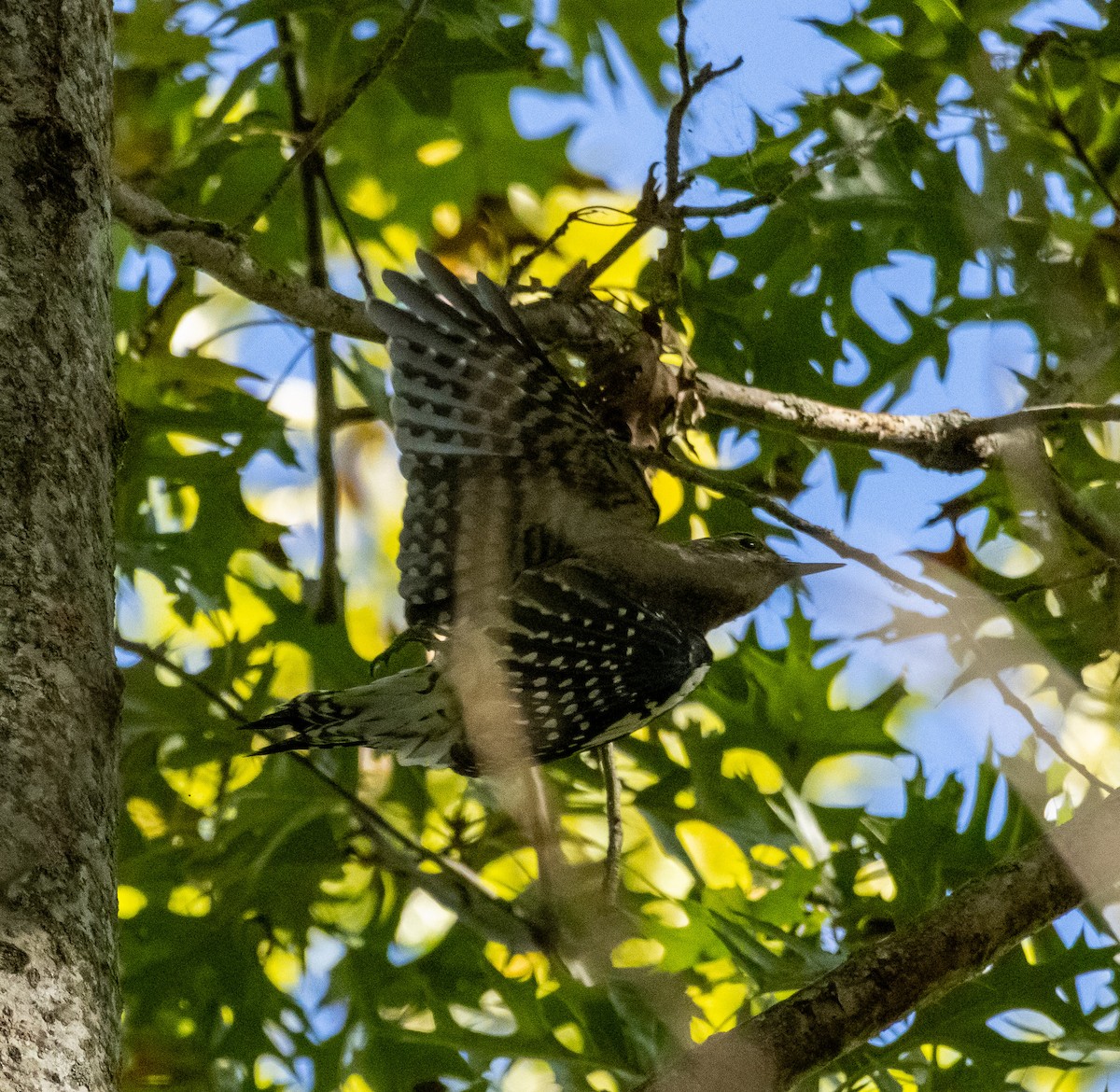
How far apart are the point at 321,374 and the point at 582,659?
107cm

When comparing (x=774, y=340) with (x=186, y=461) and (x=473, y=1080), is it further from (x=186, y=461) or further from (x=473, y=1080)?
(x=473, y=1080)

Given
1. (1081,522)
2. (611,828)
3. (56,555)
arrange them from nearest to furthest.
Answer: (56,555) → (611,828) → (1081,522)

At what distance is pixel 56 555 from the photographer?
1.68 meters

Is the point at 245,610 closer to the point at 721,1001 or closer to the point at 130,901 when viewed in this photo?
the point at 130,901

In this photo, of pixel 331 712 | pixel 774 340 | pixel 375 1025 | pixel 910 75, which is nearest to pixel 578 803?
pixel 375 1025

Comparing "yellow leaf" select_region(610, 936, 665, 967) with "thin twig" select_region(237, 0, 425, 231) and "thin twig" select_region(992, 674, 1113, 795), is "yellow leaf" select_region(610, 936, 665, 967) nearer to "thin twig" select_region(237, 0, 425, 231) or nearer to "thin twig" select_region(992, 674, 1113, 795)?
"thin twig" select_region(992, 674, 1113, 795)

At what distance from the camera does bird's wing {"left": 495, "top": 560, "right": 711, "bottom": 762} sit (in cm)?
280

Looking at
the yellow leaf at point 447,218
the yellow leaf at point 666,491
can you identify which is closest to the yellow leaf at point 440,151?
the yellow leaf at point 447,218

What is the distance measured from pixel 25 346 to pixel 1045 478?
1.99 metres

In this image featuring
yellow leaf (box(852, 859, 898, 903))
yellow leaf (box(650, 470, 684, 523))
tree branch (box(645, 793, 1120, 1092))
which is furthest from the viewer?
yellow leaf (box(650, 470, 684, 523))

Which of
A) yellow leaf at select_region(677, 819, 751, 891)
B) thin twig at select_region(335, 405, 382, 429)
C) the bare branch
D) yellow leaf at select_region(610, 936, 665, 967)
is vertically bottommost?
yellow leaf at select_region(610, 936, 665, 967)

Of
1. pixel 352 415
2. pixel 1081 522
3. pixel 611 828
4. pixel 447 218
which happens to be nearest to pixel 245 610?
pixel 352 415

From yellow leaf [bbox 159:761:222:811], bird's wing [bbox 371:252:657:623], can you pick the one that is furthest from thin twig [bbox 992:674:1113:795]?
yellow leaf [bbox 159:761:222:811]

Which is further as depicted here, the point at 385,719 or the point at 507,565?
the point at 507,565
